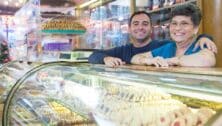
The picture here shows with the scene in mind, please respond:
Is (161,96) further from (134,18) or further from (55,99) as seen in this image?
(134,18)

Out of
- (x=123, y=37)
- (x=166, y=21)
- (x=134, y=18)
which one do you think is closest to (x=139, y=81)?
(x=134, y=18)

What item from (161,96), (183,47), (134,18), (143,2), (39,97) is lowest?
(39,97)

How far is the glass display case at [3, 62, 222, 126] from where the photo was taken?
109cm

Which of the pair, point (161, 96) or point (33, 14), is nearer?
point (161, 96)

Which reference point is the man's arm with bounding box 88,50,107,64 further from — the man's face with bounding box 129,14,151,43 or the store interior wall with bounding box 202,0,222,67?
the store interior wall with bounding box 202,0,222,67

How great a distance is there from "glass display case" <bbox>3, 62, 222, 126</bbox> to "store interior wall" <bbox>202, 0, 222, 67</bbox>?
4.86ft

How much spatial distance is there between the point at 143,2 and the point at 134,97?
121 inches

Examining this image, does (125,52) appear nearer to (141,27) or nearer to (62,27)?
(141,27)

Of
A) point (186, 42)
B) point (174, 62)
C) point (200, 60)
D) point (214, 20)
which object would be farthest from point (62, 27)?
point (200, 60)

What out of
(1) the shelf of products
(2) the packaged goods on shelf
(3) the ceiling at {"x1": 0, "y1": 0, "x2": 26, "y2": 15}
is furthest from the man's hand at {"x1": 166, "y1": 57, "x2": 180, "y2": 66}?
(3) the ceiling at {"x1": 0, "y1": 0, "x2": 26, "y2": 15}

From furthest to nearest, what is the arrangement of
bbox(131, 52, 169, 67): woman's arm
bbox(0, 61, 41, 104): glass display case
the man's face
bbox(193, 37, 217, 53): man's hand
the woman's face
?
the man's face → bbox(0, 61, 41, 104): glass display case → the woman's face → bbox(193, 37, 217, 53): man's hand → bbox(131, 52, 169, 67): woman's arm

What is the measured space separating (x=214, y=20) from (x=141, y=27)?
71cm

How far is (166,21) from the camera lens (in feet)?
12.7

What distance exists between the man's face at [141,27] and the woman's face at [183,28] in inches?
24.0
